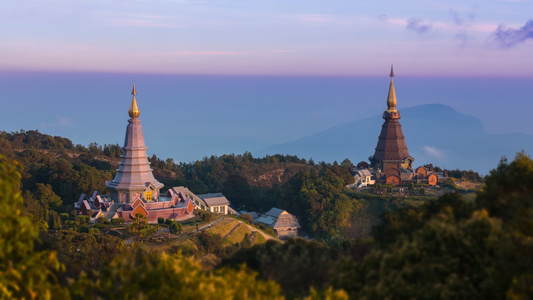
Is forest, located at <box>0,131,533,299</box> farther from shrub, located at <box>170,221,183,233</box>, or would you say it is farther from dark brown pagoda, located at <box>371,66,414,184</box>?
dark brown pagoda, located at <box>371,66,414,184</box>

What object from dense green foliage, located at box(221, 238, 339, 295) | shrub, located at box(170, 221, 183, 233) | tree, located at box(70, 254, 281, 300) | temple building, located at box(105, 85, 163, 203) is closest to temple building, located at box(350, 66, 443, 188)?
temple building, located at box(105, 85, 163, 203)

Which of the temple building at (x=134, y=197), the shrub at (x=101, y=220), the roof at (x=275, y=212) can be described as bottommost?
the shrub at (x=101, y=220)

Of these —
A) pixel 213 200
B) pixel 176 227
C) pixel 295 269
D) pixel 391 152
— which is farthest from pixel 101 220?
pixel 391 152

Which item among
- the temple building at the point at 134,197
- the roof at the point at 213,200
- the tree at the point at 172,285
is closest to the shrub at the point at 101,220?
the temple building at the point at 134,197

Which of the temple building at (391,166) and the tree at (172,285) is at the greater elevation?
the temple building at (391,166)

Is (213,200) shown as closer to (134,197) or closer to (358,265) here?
(134,197)

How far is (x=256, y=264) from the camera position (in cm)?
2070

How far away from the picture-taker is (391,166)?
6588cm

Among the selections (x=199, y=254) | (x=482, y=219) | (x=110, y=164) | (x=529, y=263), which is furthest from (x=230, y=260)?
(x=110, y=164)

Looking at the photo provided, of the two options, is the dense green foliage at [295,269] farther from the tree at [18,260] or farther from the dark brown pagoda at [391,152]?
the dark brown pagoda at [391,152]

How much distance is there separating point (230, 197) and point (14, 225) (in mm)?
53192

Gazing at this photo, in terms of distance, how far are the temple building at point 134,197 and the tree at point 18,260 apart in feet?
113

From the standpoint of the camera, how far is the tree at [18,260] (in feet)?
43.8

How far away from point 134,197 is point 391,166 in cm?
2751
